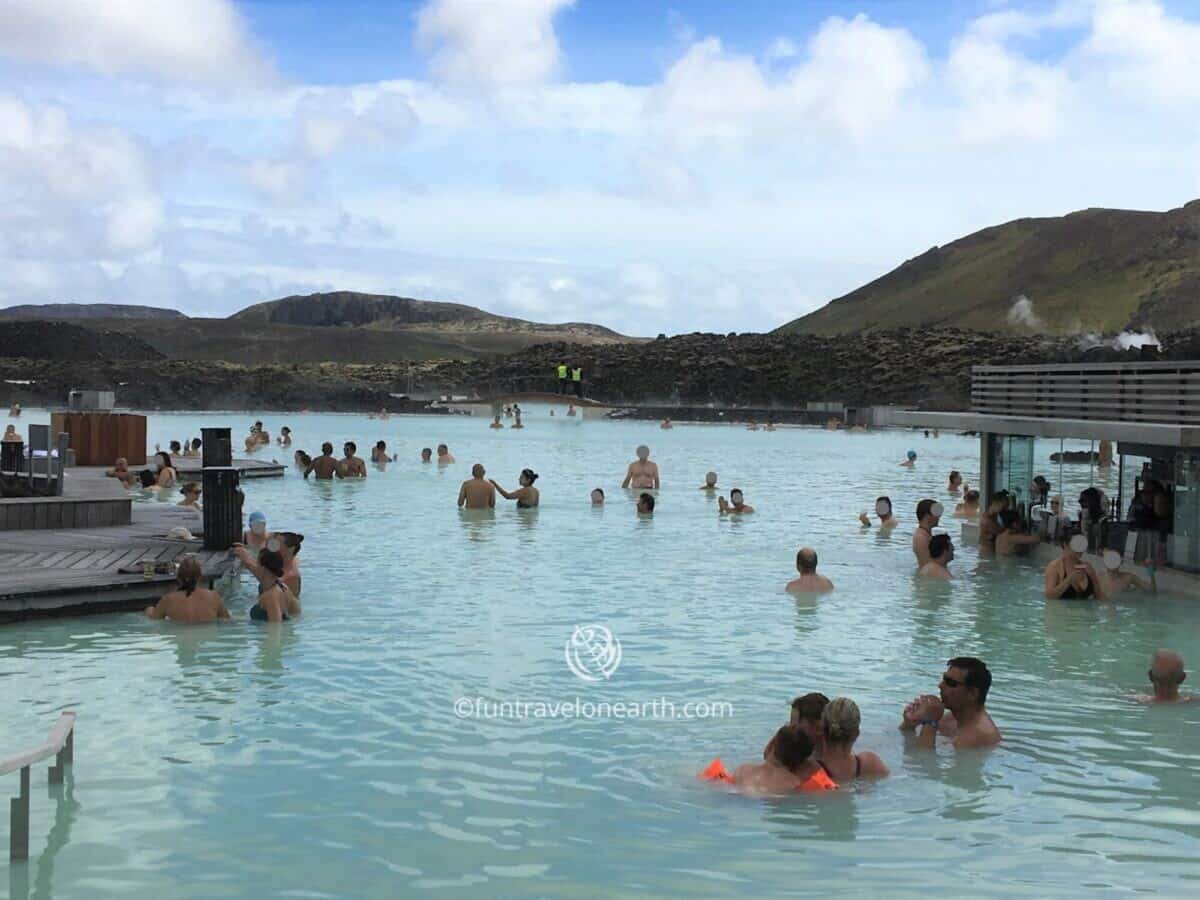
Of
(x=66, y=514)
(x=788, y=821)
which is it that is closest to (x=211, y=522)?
(x=66, y=514)

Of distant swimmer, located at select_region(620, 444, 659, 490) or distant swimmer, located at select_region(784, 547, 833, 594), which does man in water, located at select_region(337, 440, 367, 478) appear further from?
distant swimmer, located at select_region(784, 547, 833, 594)

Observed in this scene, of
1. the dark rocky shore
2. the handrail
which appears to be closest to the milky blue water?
the handrail

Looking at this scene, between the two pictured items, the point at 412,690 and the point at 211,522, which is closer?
the point at 412,690

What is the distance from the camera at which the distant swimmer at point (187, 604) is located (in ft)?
34.7

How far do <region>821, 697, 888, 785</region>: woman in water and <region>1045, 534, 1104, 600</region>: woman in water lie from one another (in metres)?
6.59

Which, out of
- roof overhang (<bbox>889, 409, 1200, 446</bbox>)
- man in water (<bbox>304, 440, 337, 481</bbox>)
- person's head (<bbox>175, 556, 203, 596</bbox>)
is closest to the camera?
person's head (<bbox>175, 556, 203, 596</bbox>)

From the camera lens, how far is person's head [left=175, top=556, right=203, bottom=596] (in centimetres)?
1055

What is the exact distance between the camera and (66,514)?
14.9 meters

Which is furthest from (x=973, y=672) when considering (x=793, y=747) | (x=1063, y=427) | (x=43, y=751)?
(x=1063, y=427)

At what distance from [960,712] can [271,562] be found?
592 cm

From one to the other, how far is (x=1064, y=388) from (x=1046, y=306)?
16257cm

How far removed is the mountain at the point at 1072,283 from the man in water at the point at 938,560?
136165mm

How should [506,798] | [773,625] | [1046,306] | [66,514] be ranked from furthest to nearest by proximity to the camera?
[1046,306] < [66,514] < [773,625] < [506,798]

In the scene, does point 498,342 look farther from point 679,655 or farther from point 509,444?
point 679,655
